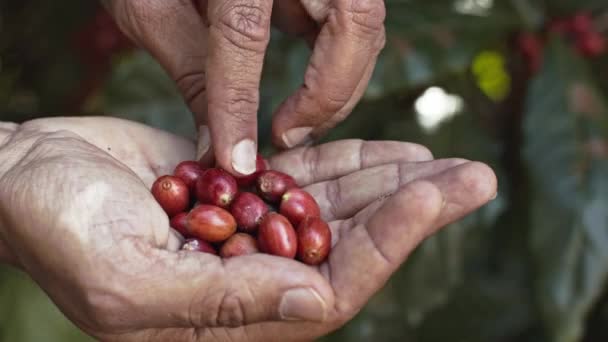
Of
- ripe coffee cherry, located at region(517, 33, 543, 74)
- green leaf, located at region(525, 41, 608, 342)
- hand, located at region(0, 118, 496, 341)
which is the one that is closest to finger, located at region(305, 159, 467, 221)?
hand, located at region(0, 118, 496, 341)

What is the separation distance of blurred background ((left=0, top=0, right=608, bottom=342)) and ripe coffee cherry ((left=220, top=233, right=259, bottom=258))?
2.31ft

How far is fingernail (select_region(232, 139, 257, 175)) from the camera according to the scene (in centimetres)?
207

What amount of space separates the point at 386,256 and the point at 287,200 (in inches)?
20.9

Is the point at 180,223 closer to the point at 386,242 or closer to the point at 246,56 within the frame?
the point at 246,56

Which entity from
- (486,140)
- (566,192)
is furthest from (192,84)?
(566,192)

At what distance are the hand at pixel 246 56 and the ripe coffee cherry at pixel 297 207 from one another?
0.49ft

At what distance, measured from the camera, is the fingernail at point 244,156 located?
2068 millimetres

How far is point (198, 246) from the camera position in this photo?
1.93 metres

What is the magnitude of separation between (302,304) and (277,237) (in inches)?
15.8

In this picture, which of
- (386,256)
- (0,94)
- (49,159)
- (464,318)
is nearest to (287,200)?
(386,256)

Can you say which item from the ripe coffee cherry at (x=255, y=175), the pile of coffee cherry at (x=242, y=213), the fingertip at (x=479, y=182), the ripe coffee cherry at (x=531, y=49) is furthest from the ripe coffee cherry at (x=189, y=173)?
the ripe coffee cherry at (x=531, y=49)

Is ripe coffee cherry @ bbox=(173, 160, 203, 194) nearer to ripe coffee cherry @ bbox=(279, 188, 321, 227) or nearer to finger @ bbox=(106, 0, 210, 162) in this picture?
finger @ bbox=(106, 0, 210, 162)

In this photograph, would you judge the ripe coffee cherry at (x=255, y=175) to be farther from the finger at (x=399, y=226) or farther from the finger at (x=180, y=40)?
the finger at (x=399, y=226)

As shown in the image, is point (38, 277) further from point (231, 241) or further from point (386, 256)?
point (386, 256)
